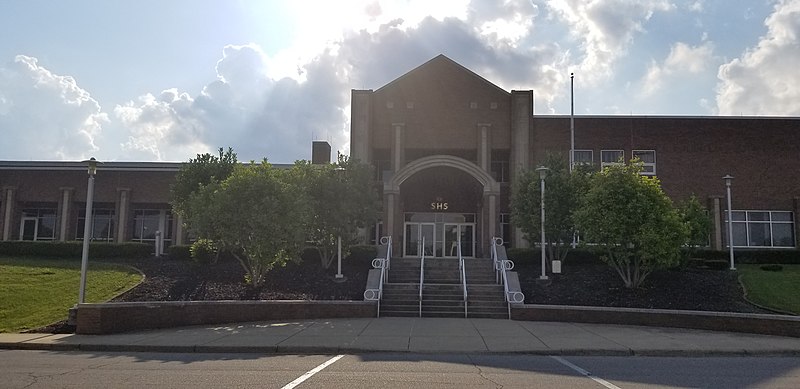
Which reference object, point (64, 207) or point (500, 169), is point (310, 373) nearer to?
point (500, 169)

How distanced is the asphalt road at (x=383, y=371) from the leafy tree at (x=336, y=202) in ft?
37.7

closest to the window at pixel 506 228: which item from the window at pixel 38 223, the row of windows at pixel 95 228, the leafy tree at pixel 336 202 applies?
the leafy tree at pixel 336 202

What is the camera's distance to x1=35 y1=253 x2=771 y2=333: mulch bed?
20.2 m

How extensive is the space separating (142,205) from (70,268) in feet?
50.2

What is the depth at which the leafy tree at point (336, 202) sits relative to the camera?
23766mm

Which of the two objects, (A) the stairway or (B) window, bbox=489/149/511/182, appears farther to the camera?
(B) window, bbox=489/149/511/182

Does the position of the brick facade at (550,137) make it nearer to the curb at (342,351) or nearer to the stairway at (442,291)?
the stairway at (442,291)

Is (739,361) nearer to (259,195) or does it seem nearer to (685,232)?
(685,232)

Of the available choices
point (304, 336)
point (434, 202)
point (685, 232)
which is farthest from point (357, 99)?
point (304, 336)

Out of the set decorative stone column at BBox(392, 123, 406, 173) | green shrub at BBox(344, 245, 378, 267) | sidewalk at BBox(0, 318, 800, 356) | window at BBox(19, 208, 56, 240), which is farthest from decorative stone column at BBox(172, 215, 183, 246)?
sidewalk at BBox(0, 318, 800, 356)

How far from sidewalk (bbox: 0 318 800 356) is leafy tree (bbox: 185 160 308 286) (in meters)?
3.71

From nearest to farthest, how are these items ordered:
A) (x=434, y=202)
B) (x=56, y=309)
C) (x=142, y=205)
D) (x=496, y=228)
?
(x=56, y=309) < (x=496, y=228) < (x=434, y=202) < (x=142, y=205)

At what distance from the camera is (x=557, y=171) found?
1001 inches

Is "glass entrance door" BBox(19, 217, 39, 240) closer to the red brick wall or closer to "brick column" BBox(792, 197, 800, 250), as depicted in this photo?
the red brick wall
